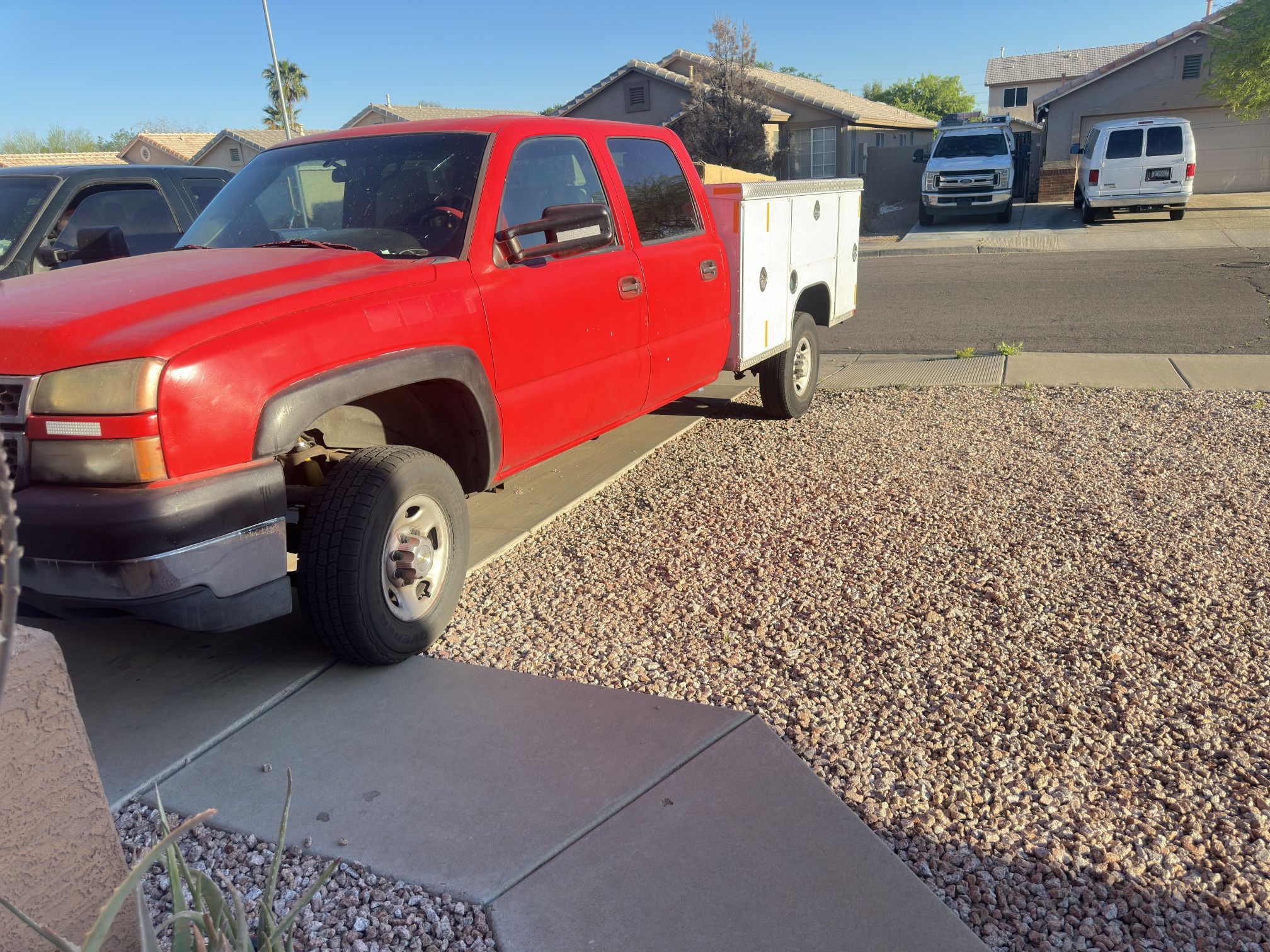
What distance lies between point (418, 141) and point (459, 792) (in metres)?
2.96

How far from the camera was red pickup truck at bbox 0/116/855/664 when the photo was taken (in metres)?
3.09

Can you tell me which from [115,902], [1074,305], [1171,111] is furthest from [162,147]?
[115,902]

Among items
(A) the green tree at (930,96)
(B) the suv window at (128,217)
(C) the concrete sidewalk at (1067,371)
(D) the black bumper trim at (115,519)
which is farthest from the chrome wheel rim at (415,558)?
(A) the green tree at (930,96)

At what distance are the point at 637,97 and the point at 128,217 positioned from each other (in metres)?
30.9

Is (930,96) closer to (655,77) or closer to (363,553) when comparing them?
(655,77)

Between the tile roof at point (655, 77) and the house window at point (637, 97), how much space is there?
48cm

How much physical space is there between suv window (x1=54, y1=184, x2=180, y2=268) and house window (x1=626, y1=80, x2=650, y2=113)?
100ft

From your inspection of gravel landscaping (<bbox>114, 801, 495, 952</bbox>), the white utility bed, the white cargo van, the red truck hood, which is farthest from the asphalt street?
gravel landscaping (<bbox>114, 801, 495, 952</bbox>)

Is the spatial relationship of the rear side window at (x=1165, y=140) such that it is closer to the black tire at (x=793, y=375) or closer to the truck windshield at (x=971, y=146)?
the truck windshield at (x=971, y=146)

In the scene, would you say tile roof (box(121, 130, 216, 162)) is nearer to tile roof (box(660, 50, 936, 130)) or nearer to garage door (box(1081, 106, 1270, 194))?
tile roof (box(660, 50, 936, 130))

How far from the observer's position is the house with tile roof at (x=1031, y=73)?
69.9 meters

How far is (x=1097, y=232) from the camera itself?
21844mm

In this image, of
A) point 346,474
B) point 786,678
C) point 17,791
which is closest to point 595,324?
point 346,474

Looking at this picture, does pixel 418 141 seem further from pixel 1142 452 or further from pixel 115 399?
pixel 1142 452
